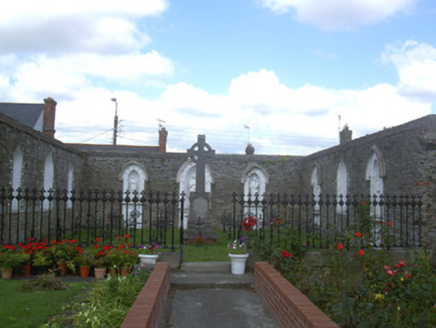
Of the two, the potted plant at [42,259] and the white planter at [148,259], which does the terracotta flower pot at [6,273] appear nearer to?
the potted plant at [42,259]

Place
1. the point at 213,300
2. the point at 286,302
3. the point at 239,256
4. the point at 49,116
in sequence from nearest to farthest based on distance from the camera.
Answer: the point at 286,302 < the point at 213,300 < the point at 239,256 < the point at 49,116

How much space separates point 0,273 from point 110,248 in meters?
2.05

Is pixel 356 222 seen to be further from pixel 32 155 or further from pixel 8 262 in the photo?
pixel 32 155

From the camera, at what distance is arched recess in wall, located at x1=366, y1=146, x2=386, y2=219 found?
42.4 feet

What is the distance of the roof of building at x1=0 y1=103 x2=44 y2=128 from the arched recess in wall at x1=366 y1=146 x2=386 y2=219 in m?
22.2

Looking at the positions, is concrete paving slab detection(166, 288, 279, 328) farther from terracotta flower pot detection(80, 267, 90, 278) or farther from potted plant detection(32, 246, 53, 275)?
potted plant detection(32, 246, 53, 275)

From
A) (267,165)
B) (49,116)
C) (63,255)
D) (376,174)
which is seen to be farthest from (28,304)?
(49,116)

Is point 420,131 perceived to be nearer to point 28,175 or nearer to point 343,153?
point 343,153

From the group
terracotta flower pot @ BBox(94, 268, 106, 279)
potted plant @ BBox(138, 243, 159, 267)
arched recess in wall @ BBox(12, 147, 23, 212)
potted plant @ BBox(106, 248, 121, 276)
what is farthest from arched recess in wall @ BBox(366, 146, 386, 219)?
arched recess in wall @ BBox(12, 147, 23, 212)

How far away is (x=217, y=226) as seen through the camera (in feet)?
68.3

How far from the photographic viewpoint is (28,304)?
18.7ft

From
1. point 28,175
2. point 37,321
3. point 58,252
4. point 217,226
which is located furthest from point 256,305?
point 217,226

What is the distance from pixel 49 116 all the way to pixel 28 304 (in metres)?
20.0

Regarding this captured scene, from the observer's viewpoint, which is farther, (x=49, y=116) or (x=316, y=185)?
(x=49, y=116)
